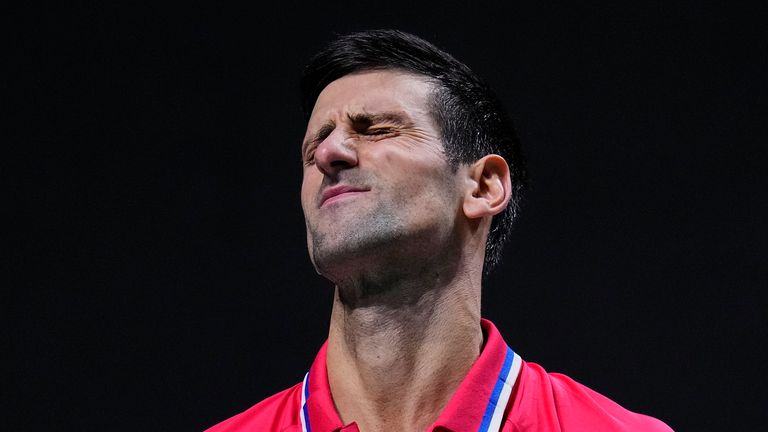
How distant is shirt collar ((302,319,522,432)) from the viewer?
66.2 inches

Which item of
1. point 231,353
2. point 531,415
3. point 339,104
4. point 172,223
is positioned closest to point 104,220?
point 172,223

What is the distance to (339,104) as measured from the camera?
6.09 feet

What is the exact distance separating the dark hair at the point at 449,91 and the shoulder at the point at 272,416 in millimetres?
440

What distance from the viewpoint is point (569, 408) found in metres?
1.77

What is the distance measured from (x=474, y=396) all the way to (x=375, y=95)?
1.76 feet

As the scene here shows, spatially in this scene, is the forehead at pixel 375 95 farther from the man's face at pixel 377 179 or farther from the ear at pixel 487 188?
the ear at pixel 487 188

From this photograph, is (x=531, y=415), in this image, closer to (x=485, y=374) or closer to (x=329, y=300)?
(x=485, y=374)

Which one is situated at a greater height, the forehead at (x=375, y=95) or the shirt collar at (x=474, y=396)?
the forehead at (x=375, y=95)

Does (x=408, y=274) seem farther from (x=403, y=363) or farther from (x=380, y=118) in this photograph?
(x=380, y=118)

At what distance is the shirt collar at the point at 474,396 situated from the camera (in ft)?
5.52

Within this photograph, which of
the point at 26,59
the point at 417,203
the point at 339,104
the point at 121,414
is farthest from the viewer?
the point at 26,59

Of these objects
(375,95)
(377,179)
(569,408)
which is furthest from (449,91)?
(569,408)

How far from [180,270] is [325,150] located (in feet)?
2.95

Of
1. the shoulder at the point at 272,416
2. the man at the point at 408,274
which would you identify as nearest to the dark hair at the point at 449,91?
the man at the point at 408,274
